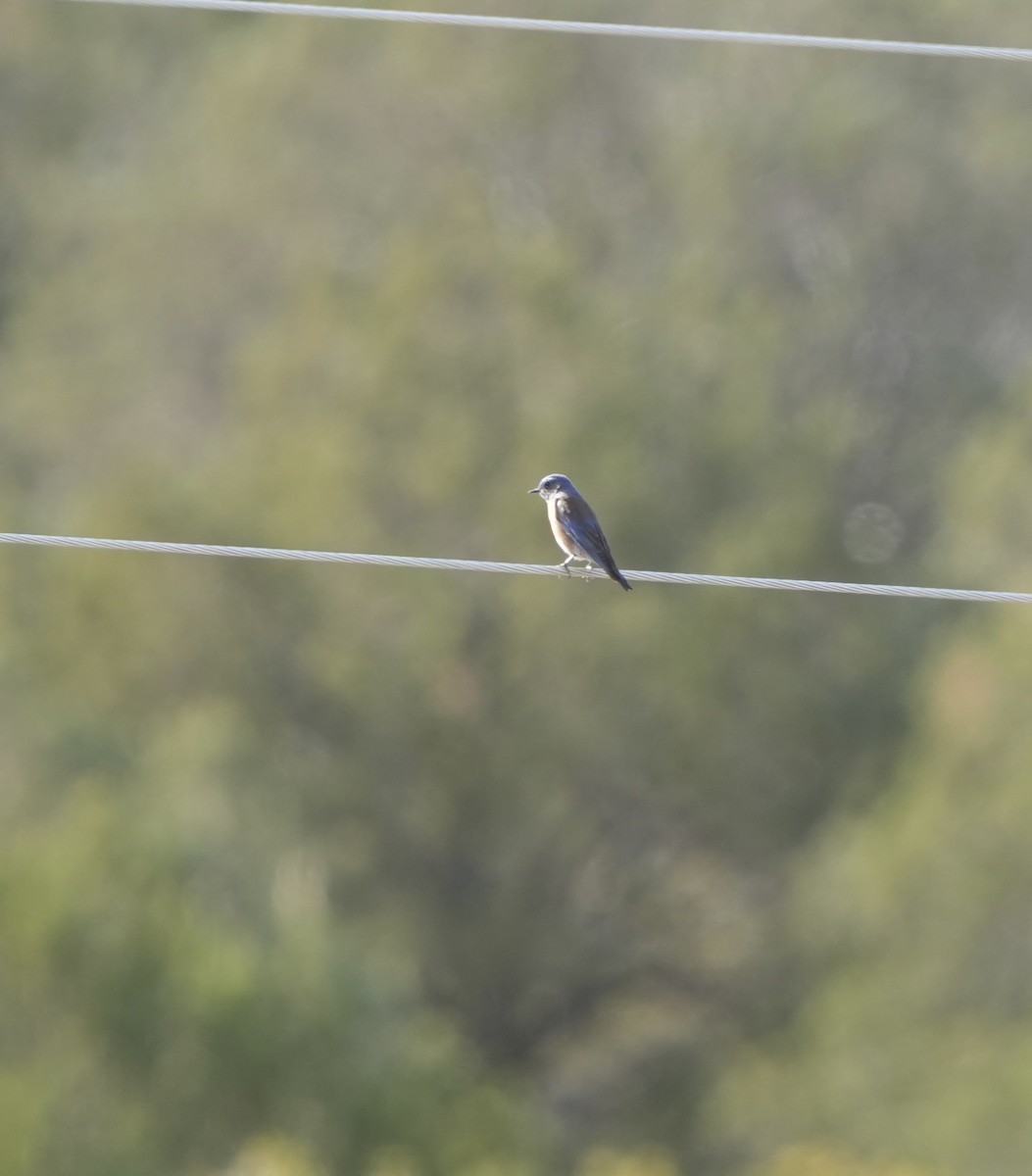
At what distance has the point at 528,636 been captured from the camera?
1007 inches

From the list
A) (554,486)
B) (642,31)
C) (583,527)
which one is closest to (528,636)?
(554,486)

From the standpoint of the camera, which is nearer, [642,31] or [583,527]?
[642,31]

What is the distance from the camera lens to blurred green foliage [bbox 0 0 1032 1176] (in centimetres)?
1934

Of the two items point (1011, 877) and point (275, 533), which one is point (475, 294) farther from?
point (1011, 877)

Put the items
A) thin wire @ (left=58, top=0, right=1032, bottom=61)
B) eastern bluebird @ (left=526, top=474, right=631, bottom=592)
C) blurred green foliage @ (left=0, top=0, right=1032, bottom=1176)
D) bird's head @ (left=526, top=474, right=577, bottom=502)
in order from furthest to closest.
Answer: blurred green foliage @ (left=0, top=0, right=1032, bottom=1176) < bird's head @ (left=526, top=474, right=577, bottom=502) < eastern bluebird @ (left=526, top=474, right=631, bottom=592) < thin wire @ (left=58, top=0, right=1032, bottom=61)

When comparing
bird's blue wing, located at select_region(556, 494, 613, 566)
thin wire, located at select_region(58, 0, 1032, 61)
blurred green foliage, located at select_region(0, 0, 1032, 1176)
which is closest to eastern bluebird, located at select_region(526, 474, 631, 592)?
bird's blue wing, located at select_region(556, 494, 613, 566)

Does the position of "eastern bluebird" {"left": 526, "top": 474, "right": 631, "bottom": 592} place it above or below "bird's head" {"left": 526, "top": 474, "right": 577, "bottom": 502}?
below

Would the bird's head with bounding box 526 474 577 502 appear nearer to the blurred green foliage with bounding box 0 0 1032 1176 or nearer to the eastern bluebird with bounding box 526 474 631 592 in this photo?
the eastern bluebird with bounding box 526 474 631 592

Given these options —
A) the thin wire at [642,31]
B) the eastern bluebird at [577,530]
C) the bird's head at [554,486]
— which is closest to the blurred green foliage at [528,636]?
the bird's head at [554,486]

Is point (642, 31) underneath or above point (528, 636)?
underneath

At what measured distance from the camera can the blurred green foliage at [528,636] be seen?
19344 millimetres

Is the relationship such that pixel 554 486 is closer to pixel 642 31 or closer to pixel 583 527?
pixel 583 527

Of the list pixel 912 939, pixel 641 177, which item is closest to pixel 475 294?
pixel 641 177

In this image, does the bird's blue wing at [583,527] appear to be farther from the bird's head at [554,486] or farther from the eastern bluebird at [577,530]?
the bird's head at [554,486]
